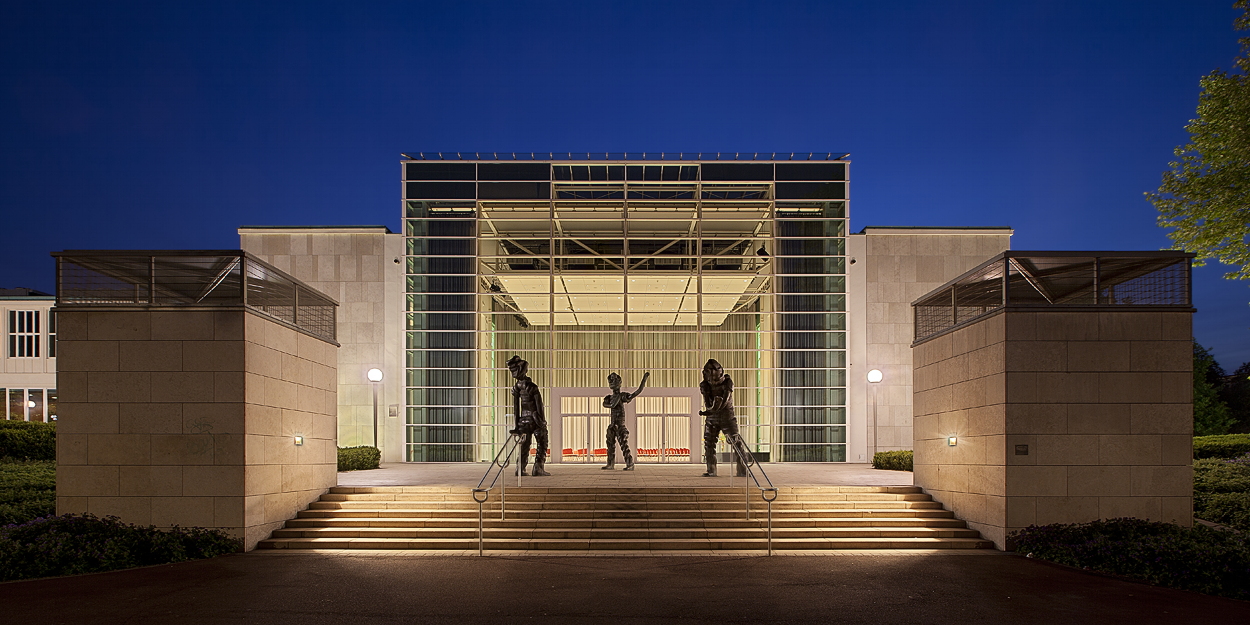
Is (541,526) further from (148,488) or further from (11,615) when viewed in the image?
(11,615)

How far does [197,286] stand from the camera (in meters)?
12.9

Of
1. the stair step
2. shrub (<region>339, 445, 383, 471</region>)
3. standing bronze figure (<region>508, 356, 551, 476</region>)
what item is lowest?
shrub (<region>339, 445, 383, 471</region>)

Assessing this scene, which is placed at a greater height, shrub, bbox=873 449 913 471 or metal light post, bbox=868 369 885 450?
metal light post, bbox=868 369 885 450

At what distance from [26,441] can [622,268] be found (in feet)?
55.7

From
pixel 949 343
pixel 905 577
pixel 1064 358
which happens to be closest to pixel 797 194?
pixel 949 343

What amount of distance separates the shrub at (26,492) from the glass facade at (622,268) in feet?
38.5

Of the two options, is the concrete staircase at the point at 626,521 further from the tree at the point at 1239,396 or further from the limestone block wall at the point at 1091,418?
the tree at the point at 1239,396

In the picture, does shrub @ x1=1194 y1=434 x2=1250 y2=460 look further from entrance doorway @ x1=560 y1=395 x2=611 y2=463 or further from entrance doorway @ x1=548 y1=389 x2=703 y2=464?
entrance doorway @ x1=560 y1=395 x2=611 y2=463

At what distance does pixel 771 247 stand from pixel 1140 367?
1632cm

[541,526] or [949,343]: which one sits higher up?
[949,343]

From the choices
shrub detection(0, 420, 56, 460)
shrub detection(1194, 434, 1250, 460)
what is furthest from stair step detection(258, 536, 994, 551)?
shrub detection(1194, 434, 1250, 460)

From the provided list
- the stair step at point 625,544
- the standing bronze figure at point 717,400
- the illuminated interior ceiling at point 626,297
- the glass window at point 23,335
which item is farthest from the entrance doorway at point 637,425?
the glass window at point 23,335

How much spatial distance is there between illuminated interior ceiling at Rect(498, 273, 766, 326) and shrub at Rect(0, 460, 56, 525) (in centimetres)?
1342

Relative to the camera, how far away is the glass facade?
28.2 metres
